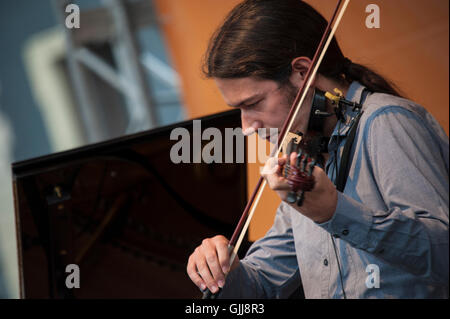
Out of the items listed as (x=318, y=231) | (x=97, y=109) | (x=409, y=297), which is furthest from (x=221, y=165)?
(x=97, y=109)

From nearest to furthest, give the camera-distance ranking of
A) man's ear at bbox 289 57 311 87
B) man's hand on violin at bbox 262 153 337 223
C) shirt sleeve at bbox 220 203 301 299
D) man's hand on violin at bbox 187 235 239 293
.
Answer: man's hand on violin at bbox 262 153 337 223 → man's hand on violin at bbox 187 235 239 293 → man's ear at bbox 289 57 311 87 → shirt sleeve at bbox 220 203 301 299

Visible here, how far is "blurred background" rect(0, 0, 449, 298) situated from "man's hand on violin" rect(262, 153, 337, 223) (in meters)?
0.56

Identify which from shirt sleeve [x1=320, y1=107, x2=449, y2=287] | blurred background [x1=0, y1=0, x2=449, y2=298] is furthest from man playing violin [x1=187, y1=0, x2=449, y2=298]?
blurred background [x1=0, y1=0, x2=449, y2=298]

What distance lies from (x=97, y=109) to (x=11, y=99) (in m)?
2.07

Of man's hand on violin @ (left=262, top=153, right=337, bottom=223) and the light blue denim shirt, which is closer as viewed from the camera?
man's hand on violin @ (left=262, top=153, right=337, bottom=223)

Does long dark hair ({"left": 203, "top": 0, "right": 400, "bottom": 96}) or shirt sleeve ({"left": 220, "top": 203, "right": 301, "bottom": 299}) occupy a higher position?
long dark hair ({"left": 203, "top": 0, "right": 400, "bottom": 96})

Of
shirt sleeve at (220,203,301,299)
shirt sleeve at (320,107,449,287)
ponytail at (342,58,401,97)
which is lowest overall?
shirt sleeve at (220,203,301,299)

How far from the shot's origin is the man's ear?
3.97ft

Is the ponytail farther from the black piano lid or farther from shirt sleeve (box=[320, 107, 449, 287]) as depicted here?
the black piano lid

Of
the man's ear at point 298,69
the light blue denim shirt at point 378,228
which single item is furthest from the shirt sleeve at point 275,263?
the man's ear at point 298,69

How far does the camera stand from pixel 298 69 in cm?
122
